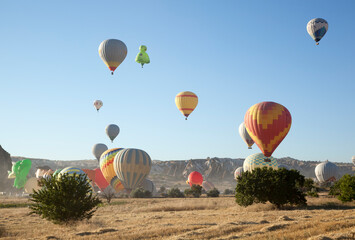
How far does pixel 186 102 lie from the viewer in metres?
67.9

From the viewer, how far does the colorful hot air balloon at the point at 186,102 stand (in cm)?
6794

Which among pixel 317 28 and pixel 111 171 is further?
pixel 111 171

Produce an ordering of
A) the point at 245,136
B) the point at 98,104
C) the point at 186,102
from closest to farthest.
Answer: the point at 186,102, the point at 245,136, the point at 98,104

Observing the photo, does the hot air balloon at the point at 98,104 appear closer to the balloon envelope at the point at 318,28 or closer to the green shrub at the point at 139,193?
the green shrub at the point at 139,193

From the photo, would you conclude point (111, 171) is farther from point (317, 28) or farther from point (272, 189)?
point (317, 28)

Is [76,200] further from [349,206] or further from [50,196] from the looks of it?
[349,206]

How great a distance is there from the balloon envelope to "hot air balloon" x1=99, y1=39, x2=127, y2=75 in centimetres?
3036

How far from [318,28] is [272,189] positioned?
3041cm

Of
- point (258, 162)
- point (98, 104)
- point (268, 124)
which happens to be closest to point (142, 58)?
point (258, 162)

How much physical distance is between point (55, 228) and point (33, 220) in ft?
23.3

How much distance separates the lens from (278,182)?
119 feet

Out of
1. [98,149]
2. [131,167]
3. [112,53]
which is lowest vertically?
[131,167]

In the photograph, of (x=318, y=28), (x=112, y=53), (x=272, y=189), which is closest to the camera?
(x=272, y=189)

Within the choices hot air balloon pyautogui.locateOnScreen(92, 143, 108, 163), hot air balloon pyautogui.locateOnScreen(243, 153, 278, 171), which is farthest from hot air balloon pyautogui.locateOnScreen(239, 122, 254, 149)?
hot air balloon pyautogui.locateOnScreen(92, 143, 108, 163)
